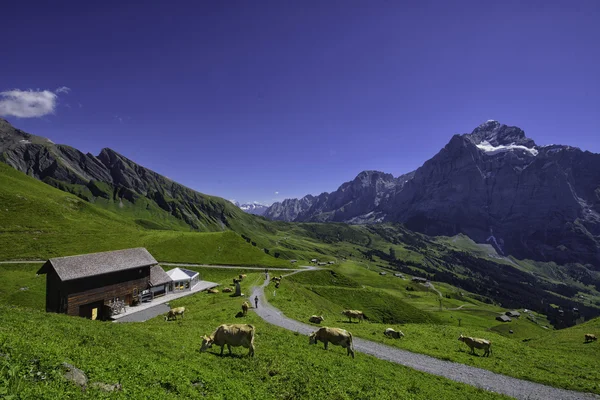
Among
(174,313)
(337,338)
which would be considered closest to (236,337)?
(337,338)

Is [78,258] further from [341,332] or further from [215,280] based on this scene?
[341,332]

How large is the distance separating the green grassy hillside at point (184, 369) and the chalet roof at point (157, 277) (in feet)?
152

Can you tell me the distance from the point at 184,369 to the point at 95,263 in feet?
174

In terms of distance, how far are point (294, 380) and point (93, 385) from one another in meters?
11.5

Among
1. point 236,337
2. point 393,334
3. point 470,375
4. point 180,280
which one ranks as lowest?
point 180,280

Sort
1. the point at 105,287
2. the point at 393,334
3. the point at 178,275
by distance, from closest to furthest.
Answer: the point at 393,334
the point at 105,287
the point at 178,275

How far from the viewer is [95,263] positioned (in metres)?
57.8

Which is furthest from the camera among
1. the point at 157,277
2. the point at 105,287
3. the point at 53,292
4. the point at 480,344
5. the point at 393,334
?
the point at 157,277

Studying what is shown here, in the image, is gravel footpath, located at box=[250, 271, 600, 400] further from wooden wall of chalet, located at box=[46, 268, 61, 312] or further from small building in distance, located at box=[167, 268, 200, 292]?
small building in distance, located at box=[167, 268, 200, 292]

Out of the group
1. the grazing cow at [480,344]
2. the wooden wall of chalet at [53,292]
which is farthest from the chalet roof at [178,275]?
the grazing cow at [480,344]

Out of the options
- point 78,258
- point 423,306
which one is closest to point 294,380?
point 78,258

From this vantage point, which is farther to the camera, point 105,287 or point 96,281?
point 105,287

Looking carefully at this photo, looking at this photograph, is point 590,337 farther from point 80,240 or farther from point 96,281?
point 80,240

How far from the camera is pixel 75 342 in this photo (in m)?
18.7
